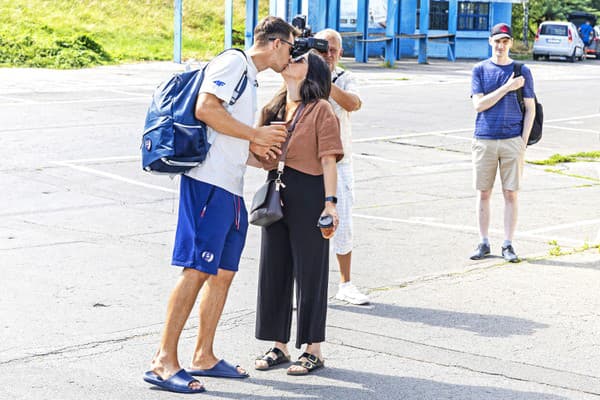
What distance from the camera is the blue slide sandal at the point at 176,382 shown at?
555cm

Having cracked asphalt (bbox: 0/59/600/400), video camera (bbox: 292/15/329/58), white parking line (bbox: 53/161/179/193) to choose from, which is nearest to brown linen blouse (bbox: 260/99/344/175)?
video camera (bbox: 292/15/329/58)

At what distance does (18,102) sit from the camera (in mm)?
19828

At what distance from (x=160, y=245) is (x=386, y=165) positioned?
5875 millimetres

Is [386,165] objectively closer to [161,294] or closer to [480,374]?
[161,294]

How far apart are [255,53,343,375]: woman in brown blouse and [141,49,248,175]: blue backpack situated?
575mm

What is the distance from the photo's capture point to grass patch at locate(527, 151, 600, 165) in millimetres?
15168

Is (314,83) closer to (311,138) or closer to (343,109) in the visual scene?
(311,138)

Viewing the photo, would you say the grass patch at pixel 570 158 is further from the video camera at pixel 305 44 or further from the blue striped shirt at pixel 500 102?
the video camera at pixel 305 44

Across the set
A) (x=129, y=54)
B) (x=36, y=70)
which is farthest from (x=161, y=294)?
(x=129, y=54)

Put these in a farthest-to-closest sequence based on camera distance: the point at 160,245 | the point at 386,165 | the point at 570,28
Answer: the point at 570,28, the point at 386,165, the point at 160,245

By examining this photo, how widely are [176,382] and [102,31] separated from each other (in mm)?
32669

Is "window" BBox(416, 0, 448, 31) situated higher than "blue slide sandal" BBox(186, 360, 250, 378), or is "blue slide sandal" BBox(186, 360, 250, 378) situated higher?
"window" BBox(416, 0, 448, 31)

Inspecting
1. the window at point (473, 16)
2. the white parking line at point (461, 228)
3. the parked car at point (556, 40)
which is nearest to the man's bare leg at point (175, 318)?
the white parking line at point (461, 228)

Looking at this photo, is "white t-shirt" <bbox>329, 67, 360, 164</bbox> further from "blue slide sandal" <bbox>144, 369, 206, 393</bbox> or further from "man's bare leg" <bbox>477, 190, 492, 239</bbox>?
"blue slide sandal" <bbox>144, 369, 206, 393</bbox>
